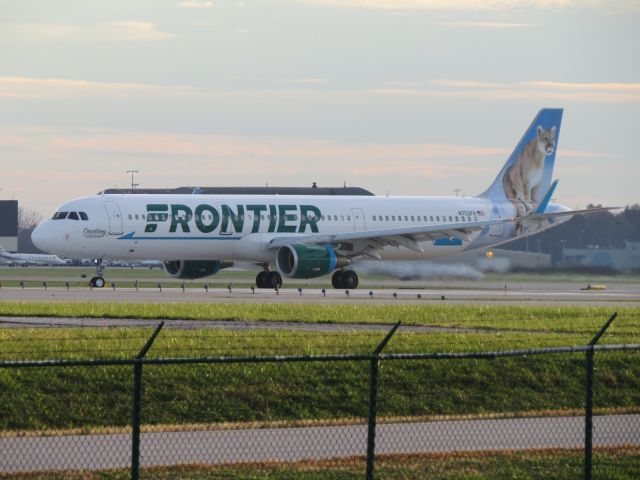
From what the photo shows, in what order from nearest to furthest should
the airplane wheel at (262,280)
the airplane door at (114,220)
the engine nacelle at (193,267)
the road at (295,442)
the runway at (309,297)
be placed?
the road at (295,442), the runway at (309,297), the airplane door at (114,220), the airplane wheel at (262,280), the engine nacelle at (193,267)

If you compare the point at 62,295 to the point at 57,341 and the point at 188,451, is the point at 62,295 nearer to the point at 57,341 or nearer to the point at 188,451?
the point at 57,341

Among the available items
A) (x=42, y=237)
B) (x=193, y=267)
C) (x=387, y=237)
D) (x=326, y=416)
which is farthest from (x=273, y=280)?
(x=326, y=416)

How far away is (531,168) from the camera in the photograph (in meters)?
67.9

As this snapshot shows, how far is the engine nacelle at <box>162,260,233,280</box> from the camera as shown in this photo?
5972cm

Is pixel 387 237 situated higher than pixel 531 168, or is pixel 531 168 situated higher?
pixel 531 168

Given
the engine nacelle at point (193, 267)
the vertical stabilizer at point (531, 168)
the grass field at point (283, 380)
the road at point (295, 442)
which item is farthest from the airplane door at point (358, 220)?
the road at point (295, 442)

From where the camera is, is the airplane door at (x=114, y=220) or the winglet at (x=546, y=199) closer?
the airplane door at (x=114, y=220)

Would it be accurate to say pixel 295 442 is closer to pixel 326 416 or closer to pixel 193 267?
pixel 326 416

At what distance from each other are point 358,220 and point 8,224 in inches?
4422

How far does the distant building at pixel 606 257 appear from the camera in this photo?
6994 cm

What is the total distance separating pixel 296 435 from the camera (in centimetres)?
1872

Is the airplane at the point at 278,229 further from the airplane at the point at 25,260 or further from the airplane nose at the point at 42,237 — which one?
the airplane at the point at 25,260

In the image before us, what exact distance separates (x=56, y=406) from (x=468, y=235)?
42138 mm

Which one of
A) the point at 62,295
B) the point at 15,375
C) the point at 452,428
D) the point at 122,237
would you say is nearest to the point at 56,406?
the point at 15,375
